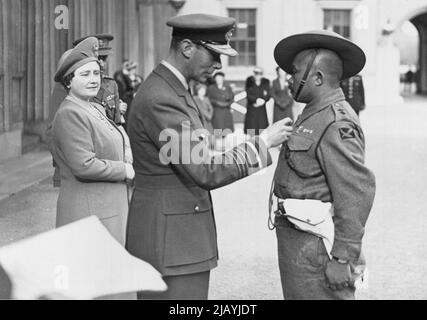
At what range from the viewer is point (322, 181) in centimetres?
328

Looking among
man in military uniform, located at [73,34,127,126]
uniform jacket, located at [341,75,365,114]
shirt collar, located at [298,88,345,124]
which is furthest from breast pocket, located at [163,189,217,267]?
uniform jacket, located at [341,75,365,114]

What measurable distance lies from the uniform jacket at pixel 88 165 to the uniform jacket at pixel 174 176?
0.97m

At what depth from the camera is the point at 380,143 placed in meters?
15.7

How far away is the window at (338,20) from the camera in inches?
1030

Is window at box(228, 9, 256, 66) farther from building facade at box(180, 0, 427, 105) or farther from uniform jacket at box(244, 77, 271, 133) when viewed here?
→ uniform jacket at box(244, 77, 271, 133)

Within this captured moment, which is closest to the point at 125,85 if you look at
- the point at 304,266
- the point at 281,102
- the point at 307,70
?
the point at 281,102

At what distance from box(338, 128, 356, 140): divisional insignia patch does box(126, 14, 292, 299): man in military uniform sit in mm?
223

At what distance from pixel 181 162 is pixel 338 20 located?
24.1m

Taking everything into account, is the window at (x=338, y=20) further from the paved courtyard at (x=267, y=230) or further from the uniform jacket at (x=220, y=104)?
the paved courtyard at (x=267, y=230)

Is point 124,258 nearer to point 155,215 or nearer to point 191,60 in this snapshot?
point 155,215

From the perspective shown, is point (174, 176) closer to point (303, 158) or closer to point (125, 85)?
point (303, 158)

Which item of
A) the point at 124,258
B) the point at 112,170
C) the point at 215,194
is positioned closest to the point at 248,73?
the point at 215,194

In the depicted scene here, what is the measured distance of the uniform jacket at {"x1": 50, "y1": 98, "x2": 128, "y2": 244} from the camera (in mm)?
4168
